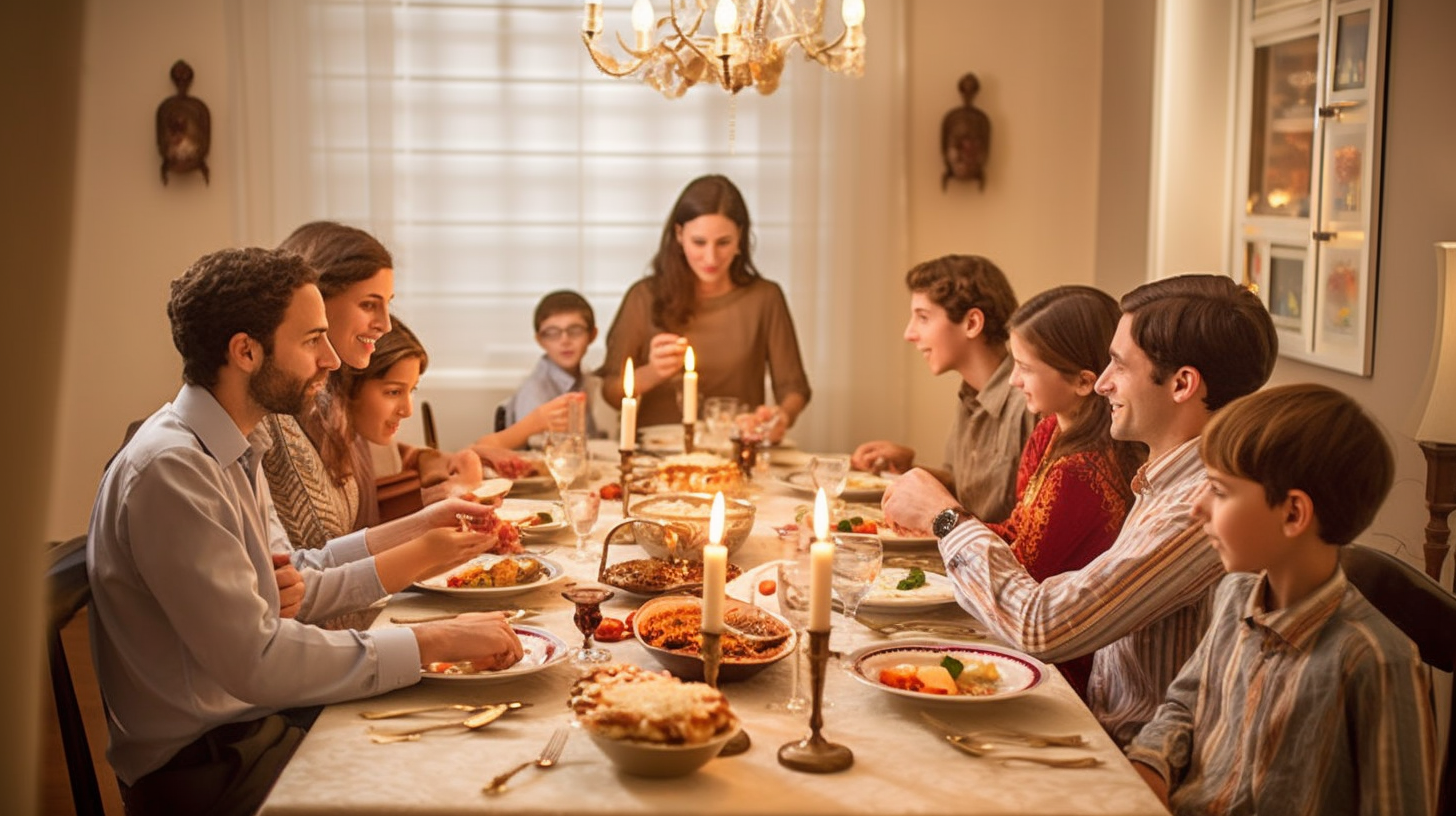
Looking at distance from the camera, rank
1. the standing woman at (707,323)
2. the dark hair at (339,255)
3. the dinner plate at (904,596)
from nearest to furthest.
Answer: the dinner plate at (904,596) < the dark hair at (339,255) < the standing woman at (707,323)

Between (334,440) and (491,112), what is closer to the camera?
(334,440)

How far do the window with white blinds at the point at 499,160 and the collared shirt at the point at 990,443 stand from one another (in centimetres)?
208

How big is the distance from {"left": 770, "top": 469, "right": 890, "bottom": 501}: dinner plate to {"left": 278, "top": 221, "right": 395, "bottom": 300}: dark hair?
108 cm

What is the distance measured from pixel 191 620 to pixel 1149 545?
126 centimetres

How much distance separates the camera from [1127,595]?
1895 mm

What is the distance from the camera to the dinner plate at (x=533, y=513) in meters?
2.77

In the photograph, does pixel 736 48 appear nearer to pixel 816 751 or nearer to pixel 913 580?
pixel 913 580

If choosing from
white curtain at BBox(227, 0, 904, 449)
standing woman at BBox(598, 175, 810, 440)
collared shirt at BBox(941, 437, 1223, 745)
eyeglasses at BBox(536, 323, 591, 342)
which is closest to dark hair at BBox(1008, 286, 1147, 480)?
collared shirt at BBox(941, 437, 1223, 745)

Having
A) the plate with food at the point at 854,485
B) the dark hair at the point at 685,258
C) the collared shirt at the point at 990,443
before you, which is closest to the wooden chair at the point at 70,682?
the plate with food at the point at 854,485

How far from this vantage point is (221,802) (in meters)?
1.83

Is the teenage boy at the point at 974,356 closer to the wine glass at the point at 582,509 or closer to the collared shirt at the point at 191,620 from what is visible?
the wine glass at the point at 582,509

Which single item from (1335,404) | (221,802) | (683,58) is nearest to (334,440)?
(221,802)

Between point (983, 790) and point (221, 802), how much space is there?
101cm

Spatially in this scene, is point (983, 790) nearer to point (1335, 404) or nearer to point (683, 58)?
point (1335, 404)
